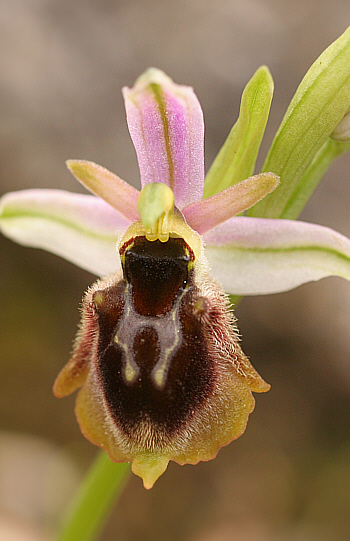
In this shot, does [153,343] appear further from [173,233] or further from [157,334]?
[173,233]

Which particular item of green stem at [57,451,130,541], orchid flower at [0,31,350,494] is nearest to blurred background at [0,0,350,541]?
green stem at [57,451,130,541]

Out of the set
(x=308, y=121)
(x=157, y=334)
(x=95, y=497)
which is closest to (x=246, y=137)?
(x=308, y=121)

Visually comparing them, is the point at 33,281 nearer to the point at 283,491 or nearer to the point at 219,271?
the point at 283,491

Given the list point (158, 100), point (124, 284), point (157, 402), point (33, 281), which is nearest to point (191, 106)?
point (158, 100)

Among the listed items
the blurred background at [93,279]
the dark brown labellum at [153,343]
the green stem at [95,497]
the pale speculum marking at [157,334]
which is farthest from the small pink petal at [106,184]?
the blurred background at [93,279]

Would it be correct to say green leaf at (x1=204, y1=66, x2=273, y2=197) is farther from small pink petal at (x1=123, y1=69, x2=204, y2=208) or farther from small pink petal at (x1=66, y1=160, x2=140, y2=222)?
small pink petal at (x1=66, y1=160, x2=140, y2=222)

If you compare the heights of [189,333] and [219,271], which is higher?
[219,271]
